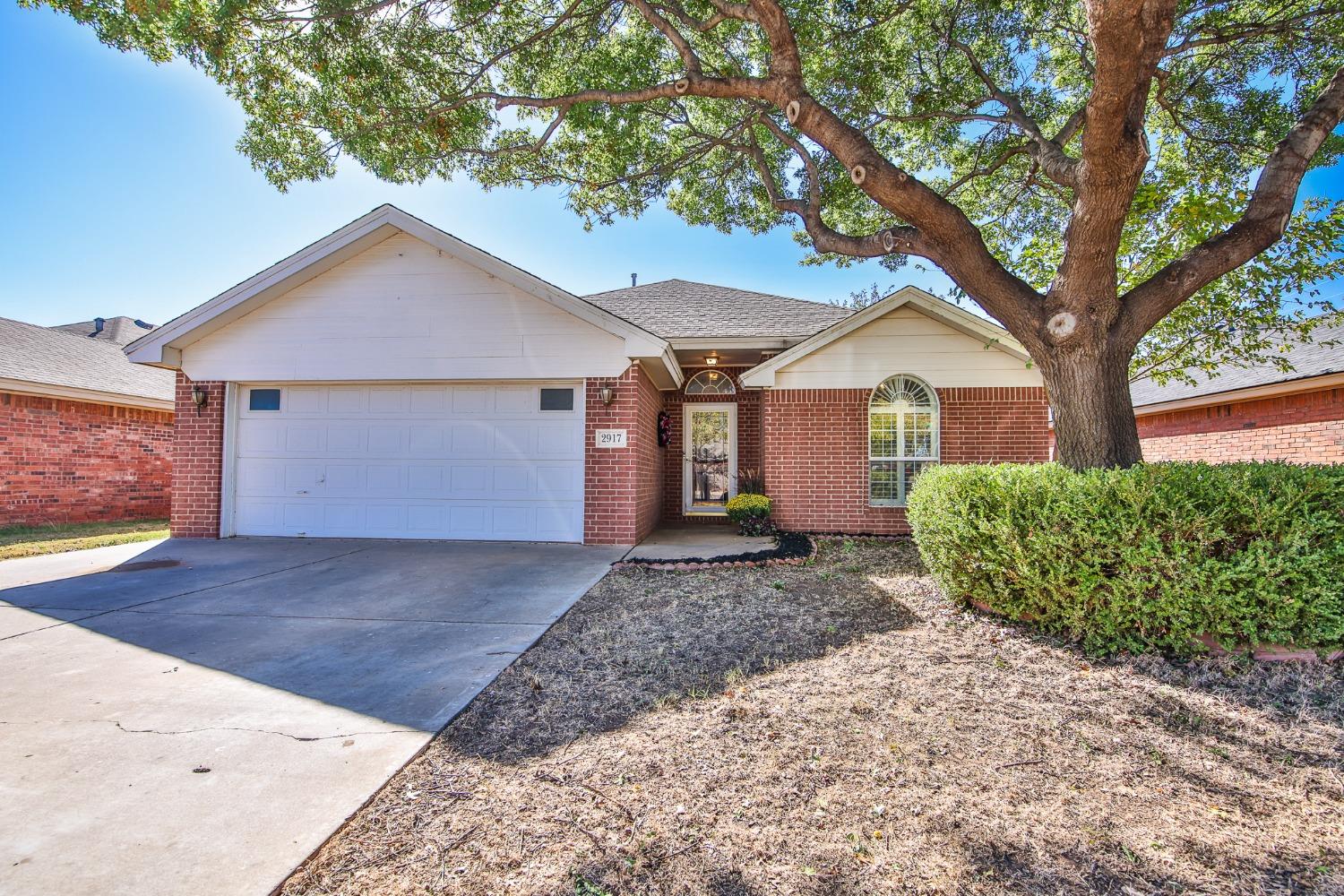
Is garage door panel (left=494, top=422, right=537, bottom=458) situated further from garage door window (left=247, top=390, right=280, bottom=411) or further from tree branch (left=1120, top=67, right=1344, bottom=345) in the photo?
tree branch (left=1120, top=67, right=1344, bottom=345)

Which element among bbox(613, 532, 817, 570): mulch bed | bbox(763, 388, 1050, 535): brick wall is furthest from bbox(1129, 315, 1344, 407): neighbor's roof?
bbox(613, 532, 817, 570): mulch bed

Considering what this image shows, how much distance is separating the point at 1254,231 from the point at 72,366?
1841cm

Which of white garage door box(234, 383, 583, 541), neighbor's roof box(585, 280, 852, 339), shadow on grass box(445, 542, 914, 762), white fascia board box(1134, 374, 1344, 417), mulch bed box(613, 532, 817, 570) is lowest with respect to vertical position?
shadow on grass box(445, 542, 914, 762)

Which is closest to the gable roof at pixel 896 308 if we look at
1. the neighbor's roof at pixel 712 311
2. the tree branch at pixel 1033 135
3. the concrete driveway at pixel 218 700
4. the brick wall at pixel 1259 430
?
the neighbor's roof at pixel 712 311

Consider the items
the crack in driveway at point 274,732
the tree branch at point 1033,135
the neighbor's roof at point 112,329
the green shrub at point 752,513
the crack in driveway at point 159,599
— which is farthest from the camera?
the neighbor's roof at point 112,329

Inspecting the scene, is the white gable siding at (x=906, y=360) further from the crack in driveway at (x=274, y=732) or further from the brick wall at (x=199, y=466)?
the brick wall at (x=199, y=466)

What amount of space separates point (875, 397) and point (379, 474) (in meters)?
7.94

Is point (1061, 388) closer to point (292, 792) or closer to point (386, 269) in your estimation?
point (292, 792)

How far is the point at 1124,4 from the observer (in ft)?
13.7

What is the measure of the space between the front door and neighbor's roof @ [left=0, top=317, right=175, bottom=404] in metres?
10.2

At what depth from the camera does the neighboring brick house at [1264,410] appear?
30.4ft

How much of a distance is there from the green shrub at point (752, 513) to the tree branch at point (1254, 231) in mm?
5395

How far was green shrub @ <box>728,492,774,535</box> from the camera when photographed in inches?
373

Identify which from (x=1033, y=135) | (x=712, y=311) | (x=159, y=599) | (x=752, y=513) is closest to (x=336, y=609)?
(x=159, y=599)
